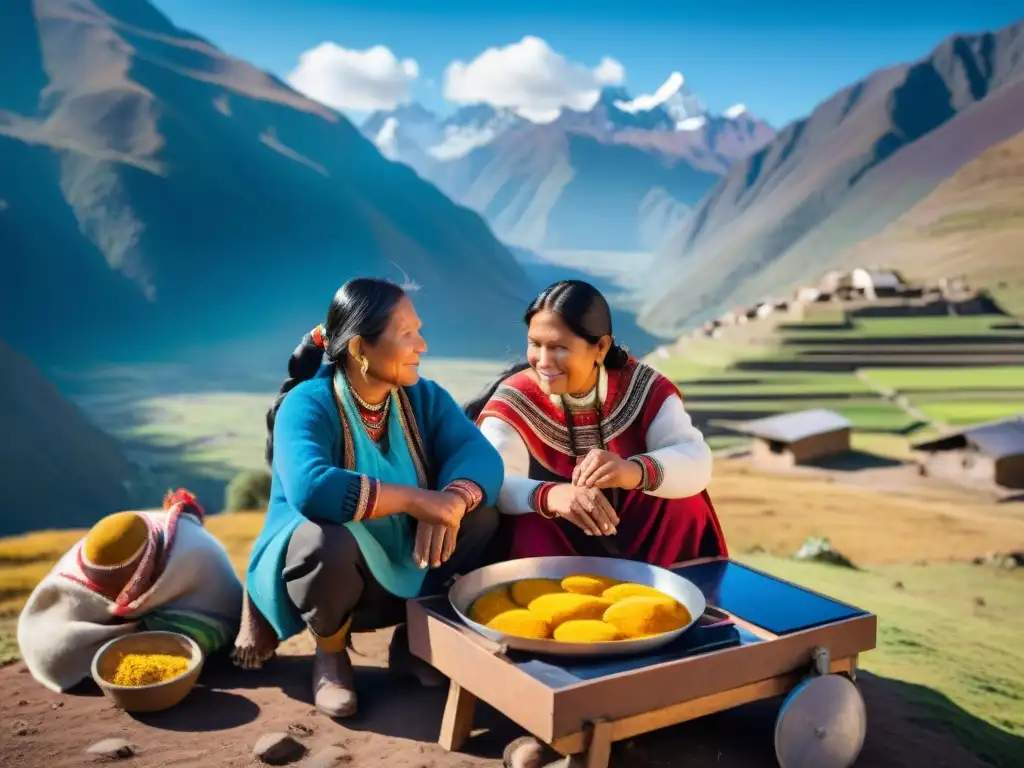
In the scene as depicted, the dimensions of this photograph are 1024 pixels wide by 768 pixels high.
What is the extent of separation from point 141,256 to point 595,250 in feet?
161

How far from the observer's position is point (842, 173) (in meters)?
63.8

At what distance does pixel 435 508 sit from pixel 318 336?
800 mm

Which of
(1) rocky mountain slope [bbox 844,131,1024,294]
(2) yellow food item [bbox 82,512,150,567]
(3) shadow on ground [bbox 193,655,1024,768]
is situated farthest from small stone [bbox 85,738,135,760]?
(1) rocky mountain slope [bbox 844,131,1024,294]

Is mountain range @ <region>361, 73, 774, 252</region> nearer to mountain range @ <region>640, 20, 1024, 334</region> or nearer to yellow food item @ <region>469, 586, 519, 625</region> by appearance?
mountain range @ <region>640, 20, 1024, 334</region>

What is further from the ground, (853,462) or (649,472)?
(649,472)

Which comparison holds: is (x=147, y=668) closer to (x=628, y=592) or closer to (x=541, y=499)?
(x=541, y=499)

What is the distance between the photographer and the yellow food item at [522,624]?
7.73ft

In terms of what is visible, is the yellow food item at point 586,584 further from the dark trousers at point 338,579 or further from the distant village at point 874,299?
the distant village at point 874,299

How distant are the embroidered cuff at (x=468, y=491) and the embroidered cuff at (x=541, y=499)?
202 millimetres

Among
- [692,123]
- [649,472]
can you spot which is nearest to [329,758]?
[649,472]

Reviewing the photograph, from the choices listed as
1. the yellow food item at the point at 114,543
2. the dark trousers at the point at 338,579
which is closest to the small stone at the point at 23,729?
the yellow food item at the point at 114,543

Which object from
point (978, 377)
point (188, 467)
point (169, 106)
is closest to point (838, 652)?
point (978, 377)

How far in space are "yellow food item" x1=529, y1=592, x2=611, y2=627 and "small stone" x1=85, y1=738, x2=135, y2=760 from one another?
129 centimetres

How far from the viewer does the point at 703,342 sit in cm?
3031
